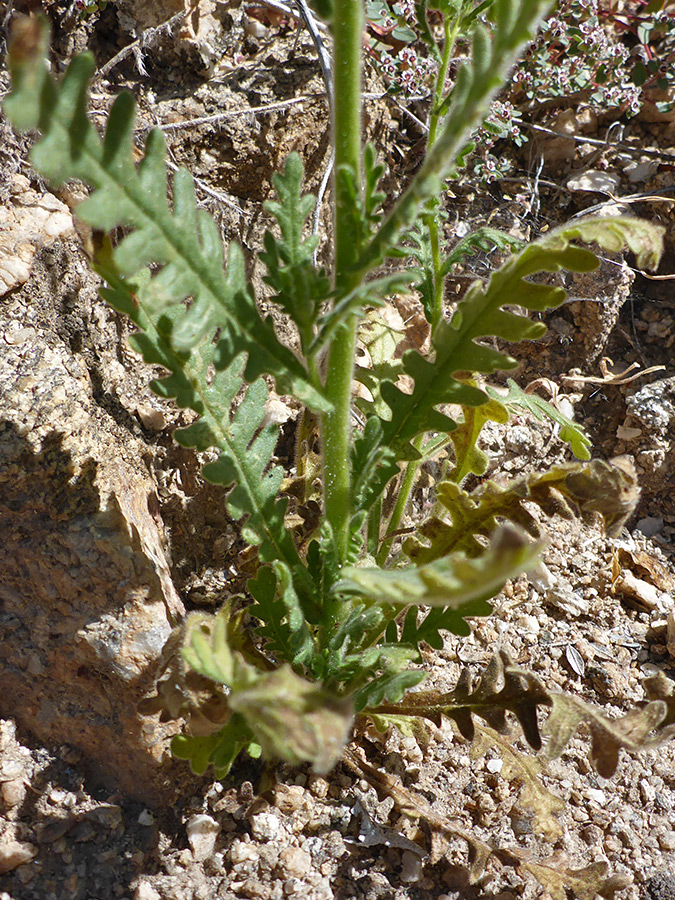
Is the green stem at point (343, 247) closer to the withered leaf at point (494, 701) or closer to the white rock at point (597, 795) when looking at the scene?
the withered leaf at point (494, 701)

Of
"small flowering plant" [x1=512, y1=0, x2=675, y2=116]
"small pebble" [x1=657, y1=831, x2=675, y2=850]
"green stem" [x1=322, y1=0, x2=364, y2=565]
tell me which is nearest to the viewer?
"green stem" [x1=322, y1=0, x2=364, y2=565]

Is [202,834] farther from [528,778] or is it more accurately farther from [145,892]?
[528,778]

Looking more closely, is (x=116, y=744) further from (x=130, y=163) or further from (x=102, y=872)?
(x=130, y=163)

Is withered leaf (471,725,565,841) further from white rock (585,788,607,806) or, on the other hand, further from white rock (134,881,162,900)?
white rock (134,881,162,900)

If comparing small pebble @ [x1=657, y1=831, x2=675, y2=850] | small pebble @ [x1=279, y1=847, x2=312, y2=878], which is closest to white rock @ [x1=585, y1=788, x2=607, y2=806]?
small pebble @ [x1=657, y1=831, x2=675, y2=850]

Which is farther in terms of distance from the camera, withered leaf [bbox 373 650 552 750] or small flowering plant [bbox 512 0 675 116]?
small flowering plant [bbox 512 0 675 116]

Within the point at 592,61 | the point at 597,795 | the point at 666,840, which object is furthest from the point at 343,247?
the point at 592,61
